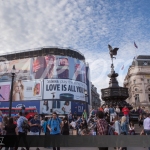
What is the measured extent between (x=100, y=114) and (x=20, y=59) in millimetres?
54159

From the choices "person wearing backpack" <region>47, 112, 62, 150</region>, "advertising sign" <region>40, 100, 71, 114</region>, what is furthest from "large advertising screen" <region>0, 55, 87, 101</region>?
"person wearing backpack" <region>47, 112, 62, 150</region>

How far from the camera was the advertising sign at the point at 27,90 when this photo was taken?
50969 millimetres

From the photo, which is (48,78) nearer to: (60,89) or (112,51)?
(60,89)

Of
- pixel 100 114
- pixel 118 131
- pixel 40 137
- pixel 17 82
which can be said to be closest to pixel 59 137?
pixel 40 137

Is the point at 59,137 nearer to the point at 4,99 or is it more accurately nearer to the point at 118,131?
the point at 118,131

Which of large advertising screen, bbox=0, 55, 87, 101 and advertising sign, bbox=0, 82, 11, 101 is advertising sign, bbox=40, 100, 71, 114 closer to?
large advertising screen, bbox=0, 55, 87, 101

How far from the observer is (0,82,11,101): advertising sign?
177ft

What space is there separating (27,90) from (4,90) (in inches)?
320

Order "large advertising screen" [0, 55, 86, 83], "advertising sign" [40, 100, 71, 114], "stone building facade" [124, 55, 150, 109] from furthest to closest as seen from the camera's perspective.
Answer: "stone building facade" [124, 55, 150, 109], "large advertising screen" [0, 55, 86, 83], "advertising sign" [40, 100, 71, 114]

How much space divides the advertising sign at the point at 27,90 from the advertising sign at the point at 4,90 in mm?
2775

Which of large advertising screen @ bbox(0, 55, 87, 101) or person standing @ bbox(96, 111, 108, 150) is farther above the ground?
large advertising screen @ bbox(0, 55, 87, 101)

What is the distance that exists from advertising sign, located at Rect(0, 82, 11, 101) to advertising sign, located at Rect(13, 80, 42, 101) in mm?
2775

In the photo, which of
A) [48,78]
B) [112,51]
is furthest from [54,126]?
[48,78]

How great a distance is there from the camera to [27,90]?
2050 inches
